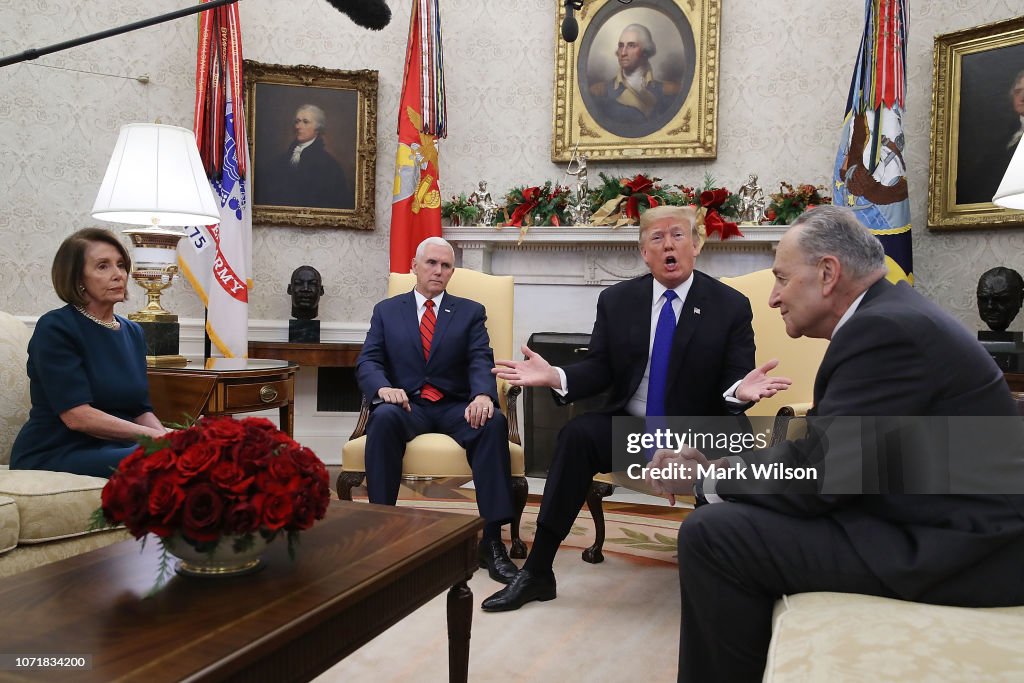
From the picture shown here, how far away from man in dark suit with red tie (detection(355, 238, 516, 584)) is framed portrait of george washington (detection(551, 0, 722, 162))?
2.18 meters

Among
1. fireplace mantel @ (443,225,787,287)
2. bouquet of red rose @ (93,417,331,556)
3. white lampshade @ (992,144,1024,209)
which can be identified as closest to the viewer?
bouquet of red rose @ (93,417,331,556)

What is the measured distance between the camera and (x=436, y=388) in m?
3.55

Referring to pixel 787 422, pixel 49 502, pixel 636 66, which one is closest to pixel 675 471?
pixel 787 422

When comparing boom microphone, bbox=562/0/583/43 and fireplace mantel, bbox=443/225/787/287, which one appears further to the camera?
fireplace mantel, bbox=443/225/787/287

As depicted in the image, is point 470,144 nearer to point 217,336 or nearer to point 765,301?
point 217,336

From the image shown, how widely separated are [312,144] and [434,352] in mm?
2673

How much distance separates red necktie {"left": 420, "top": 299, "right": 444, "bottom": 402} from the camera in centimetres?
353

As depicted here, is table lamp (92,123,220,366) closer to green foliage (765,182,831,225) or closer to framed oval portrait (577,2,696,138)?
framed oval portrait (577,2,696,138)

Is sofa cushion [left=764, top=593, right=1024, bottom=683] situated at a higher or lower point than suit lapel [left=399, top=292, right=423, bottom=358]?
lower

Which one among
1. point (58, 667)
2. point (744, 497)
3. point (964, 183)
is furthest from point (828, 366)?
point (964, 183)

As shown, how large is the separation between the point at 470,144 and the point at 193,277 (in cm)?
219

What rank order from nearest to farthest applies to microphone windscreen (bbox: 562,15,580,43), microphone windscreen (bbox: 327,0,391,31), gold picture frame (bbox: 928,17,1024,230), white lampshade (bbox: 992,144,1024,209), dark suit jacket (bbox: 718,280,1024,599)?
dark suit jacket (bbox: 718,280,1024,599)
microphone windscreen (bbox: 327,0,391,31)
microphone windscreen (bbox: 562,15,580,43)
white lampshade (bbox: 992,144,1024,209)
gold picture frame (bbox: 928,17,1024,230)

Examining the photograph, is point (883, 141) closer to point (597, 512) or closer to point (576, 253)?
point (576, 253)

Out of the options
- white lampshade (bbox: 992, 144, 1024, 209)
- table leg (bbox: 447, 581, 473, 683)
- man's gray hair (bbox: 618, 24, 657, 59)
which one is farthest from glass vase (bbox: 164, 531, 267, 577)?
man's gray hair (bbox: 618, 24, 657, 59)
